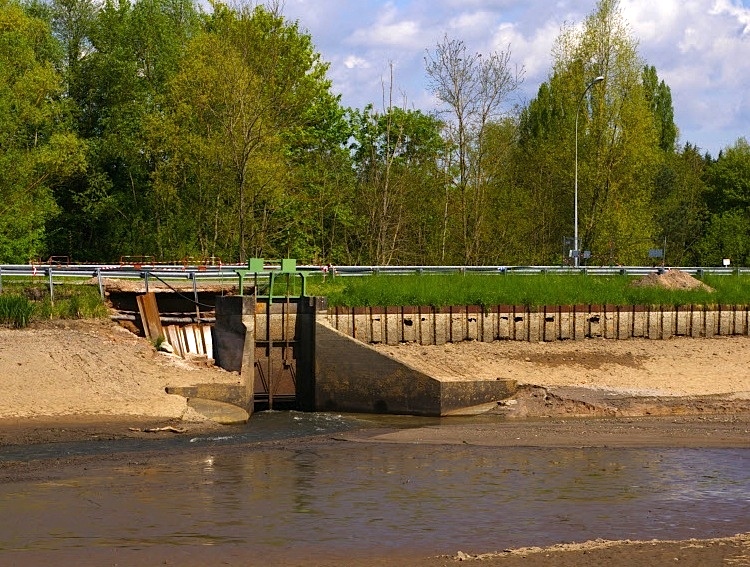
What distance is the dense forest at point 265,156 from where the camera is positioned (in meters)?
50.1

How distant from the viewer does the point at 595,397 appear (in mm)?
28297

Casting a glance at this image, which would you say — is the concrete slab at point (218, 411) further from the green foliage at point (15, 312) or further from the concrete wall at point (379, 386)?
the green foliage at point (15, 312)

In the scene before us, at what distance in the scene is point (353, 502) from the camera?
16594 millimetres

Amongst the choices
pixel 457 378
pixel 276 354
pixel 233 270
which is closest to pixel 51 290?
pixel 233 270

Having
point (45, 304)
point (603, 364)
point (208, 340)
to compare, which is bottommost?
point (603, 364)

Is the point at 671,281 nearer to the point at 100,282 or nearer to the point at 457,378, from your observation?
the point at 457,378

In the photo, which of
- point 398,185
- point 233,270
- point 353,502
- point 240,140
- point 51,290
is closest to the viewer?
point 353,502

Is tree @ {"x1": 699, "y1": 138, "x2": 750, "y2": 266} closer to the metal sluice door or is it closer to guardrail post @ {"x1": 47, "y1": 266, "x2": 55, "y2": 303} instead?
the metal sluice door

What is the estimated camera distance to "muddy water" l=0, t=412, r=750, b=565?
13797mm

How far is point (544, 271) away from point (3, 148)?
2739 centimetres

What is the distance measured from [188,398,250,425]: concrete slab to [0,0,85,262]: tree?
92.5 feet

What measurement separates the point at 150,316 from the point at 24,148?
96.3 ft

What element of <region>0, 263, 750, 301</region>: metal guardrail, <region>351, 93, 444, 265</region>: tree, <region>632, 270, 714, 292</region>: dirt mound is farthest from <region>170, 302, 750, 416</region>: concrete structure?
<region>351, 93, 444, 265</region>: tree

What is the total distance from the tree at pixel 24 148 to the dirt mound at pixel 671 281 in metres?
29.1
